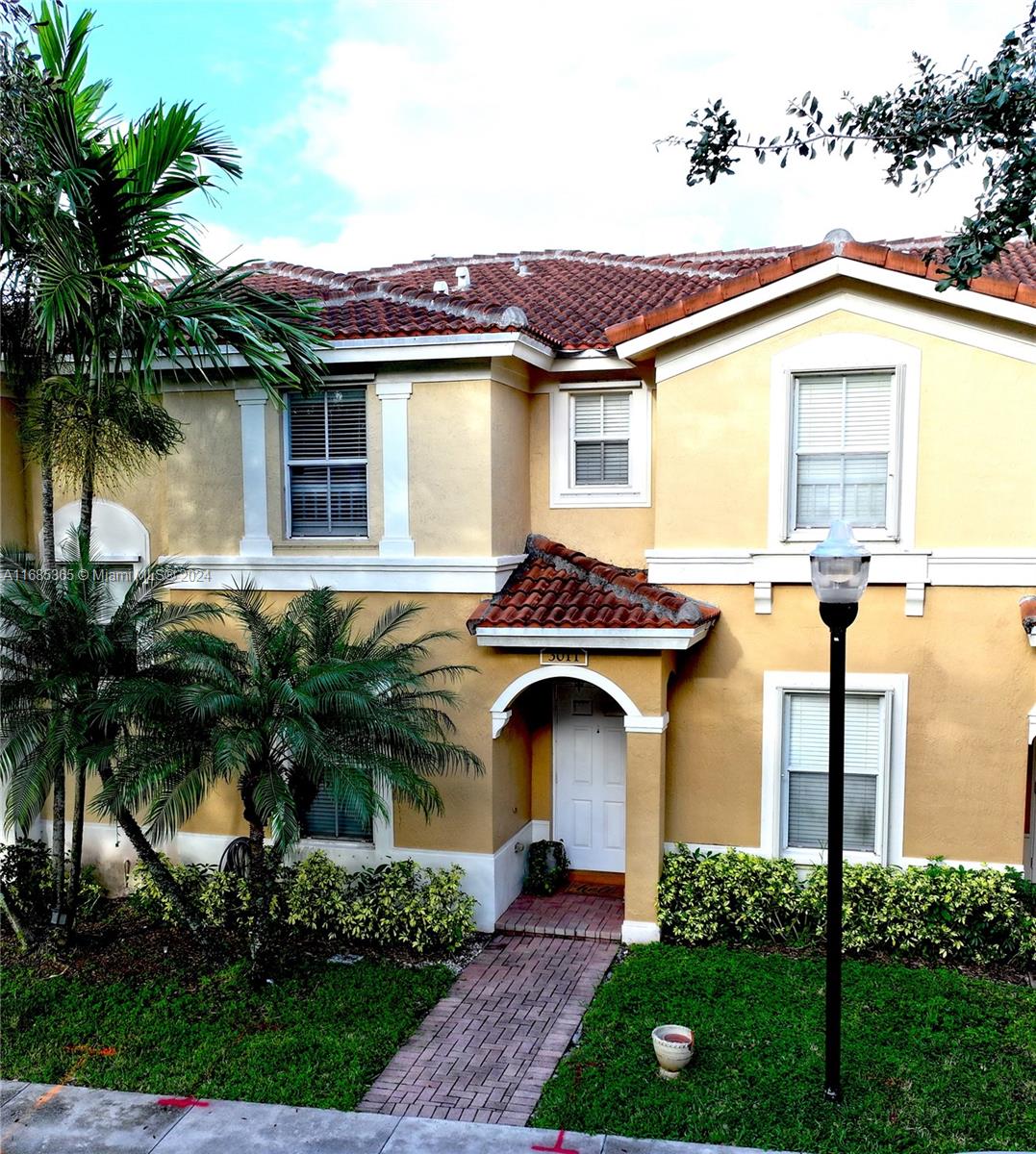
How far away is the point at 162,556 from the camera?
1180 centimetres

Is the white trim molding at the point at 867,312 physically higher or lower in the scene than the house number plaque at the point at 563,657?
higher

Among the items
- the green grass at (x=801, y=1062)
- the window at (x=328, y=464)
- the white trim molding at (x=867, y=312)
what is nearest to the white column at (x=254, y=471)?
the window at (x=328, y=464)

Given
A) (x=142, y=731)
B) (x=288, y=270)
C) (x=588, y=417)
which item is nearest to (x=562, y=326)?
(x=588, y=417)

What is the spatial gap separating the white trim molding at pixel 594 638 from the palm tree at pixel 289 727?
35.4 inches

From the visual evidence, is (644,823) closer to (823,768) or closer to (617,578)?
(823,768)

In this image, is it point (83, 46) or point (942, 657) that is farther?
point (942, 657)

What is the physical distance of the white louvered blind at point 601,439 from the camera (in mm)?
11797

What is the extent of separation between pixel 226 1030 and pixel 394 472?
5.73 meters

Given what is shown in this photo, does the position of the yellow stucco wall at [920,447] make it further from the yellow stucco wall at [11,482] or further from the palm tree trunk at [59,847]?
the yellow stucco wall at [11,482]

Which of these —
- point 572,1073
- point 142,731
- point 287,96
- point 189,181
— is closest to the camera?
point 572,1073

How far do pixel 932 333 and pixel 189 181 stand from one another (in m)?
7.56

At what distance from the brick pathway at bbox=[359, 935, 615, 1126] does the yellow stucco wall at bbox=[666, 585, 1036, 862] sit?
6.72ft

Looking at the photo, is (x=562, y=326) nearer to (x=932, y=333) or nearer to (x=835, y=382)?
(x=835, y=382)

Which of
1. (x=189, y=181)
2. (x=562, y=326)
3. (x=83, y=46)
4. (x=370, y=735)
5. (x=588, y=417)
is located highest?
(x=83, y=46)
